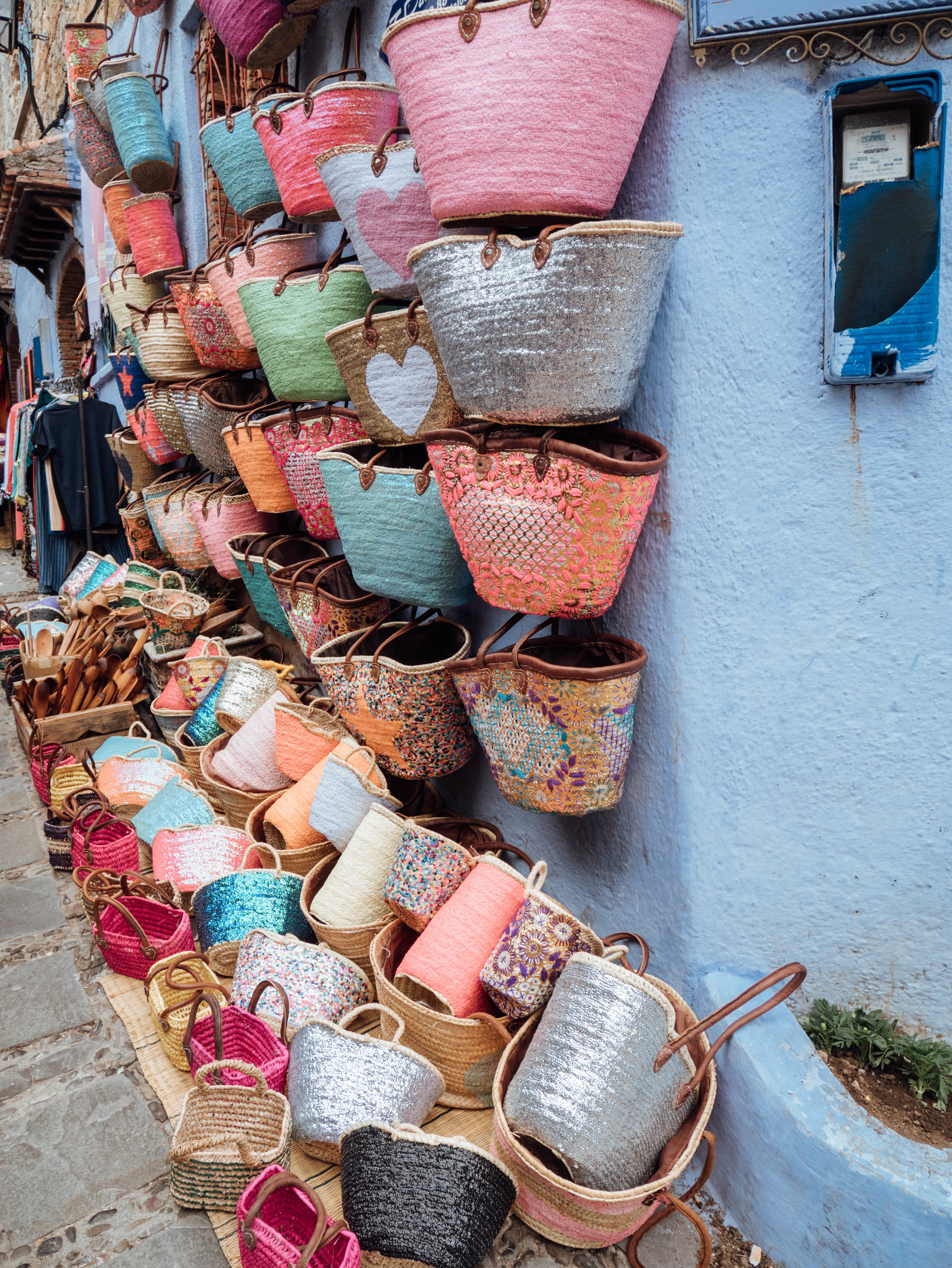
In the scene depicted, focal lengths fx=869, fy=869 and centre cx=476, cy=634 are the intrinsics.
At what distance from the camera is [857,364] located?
1425 millimetres

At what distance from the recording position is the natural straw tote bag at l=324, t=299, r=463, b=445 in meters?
1.91

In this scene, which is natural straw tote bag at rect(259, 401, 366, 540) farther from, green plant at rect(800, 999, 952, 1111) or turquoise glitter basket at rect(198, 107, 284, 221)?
green plant at rect(800, 999, 952, 1111)

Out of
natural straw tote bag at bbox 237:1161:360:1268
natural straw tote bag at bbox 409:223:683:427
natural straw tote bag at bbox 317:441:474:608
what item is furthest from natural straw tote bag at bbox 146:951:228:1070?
natural straw tote bag at bbox 409:223:683:427

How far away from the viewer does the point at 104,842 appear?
2.83 metres

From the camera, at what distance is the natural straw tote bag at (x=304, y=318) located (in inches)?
90.5

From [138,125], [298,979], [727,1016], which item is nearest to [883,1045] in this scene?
[727,1016]

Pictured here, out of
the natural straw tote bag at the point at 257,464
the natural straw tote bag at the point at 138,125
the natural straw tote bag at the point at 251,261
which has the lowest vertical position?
the natural straw tote bag at the point at 257,464

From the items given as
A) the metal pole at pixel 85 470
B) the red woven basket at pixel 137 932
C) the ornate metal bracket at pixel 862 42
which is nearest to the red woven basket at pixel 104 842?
the red woven basket at pixel 137 932

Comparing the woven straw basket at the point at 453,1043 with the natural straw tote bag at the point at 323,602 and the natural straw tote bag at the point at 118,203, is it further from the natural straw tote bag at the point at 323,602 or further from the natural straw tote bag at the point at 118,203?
the natural straw tote bag at the point at 118,203

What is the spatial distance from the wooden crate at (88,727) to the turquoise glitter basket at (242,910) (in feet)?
5.89

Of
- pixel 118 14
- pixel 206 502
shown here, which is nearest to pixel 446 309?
pixel 206 502

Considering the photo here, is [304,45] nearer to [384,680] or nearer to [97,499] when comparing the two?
[384,680]

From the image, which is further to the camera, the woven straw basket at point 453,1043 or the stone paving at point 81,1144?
the woven straw basket at point 453,1043

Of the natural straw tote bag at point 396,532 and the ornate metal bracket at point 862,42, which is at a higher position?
the ornate metal bracket at point 862,42
